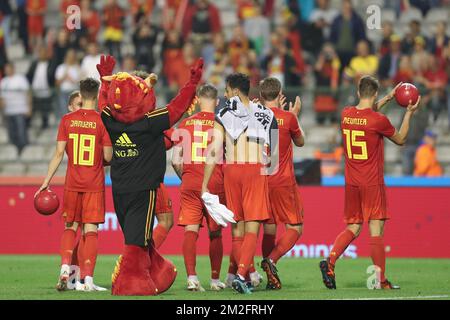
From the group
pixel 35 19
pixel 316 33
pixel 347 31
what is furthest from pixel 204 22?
pixel 35 19

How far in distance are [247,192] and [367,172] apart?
164 centimetres

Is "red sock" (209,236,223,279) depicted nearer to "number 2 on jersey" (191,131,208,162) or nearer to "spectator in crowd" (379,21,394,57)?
"number 2 on jersey" (191,131,208,162)

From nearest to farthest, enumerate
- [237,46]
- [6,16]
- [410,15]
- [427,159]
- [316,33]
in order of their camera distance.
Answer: [427,159] → [237,46] → [316,33] → [410,15] → [6,16]

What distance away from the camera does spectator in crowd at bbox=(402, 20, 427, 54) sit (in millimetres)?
25875

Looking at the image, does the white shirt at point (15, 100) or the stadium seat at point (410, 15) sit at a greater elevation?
the stadium seat at point (410, 15)

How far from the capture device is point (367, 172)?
50.7 feet

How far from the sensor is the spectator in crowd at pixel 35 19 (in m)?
28.8

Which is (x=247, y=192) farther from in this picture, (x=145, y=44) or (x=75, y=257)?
(x=145, y=44)

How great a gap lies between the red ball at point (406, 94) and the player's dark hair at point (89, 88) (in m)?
3.56

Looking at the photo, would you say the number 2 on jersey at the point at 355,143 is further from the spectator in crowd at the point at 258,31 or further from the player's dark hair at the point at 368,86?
the spectator in crowd at the point at 258,31

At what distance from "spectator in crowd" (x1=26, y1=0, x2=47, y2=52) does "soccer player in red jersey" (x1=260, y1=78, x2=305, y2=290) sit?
46.2 ft

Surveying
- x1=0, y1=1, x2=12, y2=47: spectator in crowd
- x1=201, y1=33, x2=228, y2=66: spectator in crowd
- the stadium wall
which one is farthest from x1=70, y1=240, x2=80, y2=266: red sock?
x1=0, y1=1, x2=12, y2=47: spectator in crowd

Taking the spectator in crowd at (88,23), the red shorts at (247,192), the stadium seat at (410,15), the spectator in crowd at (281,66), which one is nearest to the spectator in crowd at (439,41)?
the stadium seat at (410,15)

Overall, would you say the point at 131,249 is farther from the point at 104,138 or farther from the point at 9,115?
the point at 9,115
